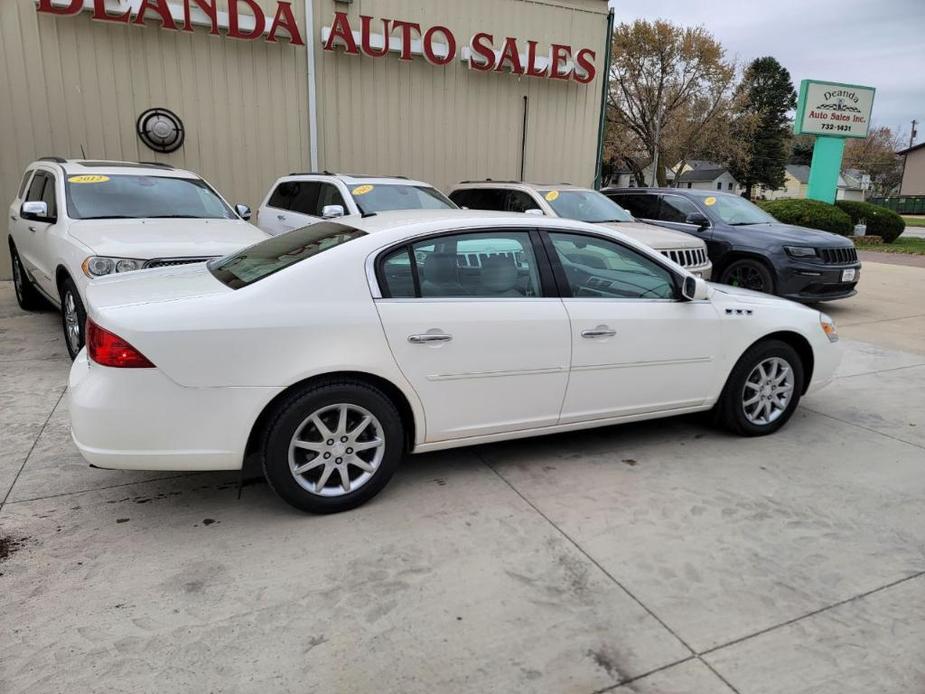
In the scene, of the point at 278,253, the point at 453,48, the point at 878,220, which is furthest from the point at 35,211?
the point at 878,220

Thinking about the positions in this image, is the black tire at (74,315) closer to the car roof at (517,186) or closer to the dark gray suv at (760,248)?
the car roof at (517,186)

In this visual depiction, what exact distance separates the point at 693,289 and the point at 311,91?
9.28m

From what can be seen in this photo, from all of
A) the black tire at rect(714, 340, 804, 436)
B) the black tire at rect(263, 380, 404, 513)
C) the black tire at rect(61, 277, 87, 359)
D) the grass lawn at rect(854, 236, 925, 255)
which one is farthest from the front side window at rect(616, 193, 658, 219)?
the grass lawn at rect(854, 236, 925, 255)

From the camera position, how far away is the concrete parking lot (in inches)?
96.8

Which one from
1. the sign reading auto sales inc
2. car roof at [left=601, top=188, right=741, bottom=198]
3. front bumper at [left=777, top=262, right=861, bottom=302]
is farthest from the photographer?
the sign reading auto sales inc

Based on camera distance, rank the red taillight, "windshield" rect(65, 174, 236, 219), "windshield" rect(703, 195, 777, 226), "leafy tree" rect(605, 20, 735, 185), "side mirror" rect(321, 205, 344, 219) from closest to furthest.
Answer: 1. the red taillight
2. "windshield" rect(65, 174, 236, 219)
3. "side mirror" rect(321, 205, 344, 219)
4. "windshield" rect(703, 195, 777, 226)
5. "leafy tree" rect(605, 20, 735, 185)

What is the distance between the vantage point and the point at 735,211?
1018 cm

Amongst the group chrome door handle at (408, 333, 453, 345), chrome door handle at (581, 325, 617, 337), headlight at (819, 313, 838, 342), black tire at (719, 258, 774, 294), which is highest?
chrome door handle at (408, 333, 453, 345)

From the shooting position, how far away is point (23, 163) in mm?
10352

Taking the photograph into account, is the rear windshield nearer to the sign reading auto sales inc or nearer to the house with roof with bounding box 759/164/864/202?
the sign reading auto sales inc

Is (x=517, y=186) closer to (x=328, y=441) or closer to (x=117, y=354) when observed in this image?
(x=328, y=441)

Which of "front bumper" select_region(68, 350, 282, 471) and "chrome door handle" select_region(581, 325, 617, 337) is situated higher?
"chrome door handle" select_region(581, 325, 617, 337)

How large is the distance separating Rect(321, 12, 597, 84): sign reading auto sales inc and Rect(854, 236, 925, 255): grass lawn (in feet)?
36.4

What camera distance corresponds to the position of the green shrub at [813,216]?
17.1 m
